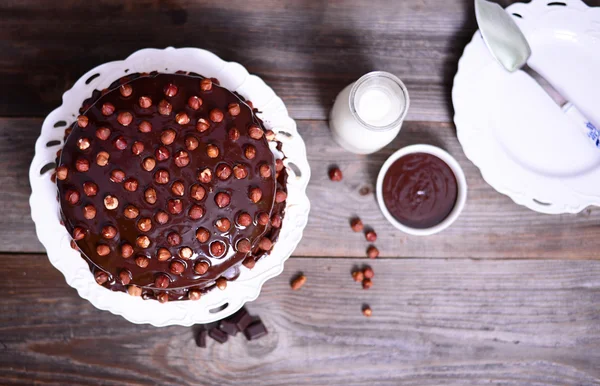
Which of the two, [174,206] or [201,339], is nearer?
[174,206]

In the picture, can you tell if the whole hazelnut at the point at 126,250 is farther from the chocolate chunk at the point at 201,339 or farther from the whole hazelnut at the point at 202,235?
the chocolate chunk at the point at 201,339

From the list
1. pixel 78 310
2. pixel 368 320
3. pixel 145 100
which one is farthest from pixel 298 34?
pixel 78 310

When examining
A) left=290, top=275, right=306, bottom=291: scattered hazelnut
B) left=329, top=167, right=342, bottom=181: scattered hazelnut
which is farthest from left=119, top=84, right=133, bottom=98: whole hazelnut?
left=290, top=275, right=306, bottom=291: scattered hazelnut

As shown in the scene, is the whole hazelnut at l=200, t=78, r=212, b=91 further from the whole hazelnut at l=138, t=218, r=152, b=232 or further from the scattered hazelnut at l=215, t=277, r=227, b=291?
the scattered hazelnut at l=215, t=277, r=227, b=291

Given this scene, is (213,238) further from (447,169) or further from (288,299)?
(447,169)

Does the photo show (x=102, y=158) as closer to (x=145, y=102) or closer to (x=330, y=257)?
(x=145, y=102)

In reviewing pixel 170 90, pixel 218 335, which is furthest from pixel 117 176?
pixel 218 335

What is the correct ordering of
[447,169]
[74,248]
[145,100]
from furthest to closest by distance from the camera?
[447,169]
[74,248]
[145,100]
